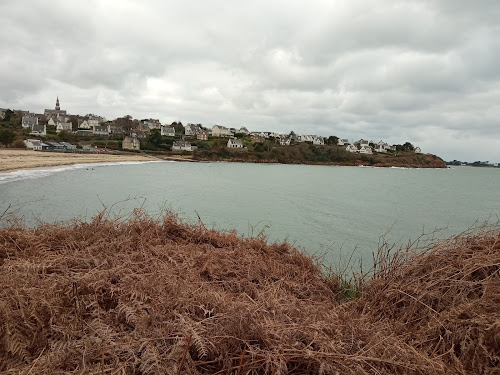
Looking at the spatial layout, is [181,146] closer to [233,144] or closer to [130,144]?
[130,144]

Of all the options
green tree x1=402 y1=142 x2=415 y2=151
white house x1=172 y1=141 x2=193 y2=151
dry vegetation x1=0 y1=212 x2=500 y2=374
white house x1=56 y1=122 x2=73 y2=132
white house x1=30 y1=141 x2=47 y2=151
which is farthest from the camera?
green tree x1=402 y1=142 x2=415 y2=151

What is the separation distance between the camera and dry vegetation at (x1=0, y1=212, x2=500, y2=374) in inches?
101

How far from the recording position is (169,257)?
5641mm

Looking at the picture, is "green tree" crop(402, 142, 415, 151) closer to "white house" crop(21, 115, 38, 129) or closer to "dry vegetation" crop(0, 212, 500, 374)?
"white house" crop(21, 115, 38, 129)

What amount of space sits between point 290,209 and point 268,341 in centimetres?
1968

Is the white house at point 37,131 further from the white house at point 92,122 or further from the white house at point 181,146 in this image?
the white house at point 181,146

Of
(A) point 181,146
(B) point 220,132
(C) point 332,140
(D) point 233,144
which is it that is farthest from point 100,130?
(C) point 332,140

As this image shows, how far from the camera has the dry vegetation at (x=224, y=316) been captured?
257 centimetres

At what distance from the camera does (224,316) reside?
3.21m

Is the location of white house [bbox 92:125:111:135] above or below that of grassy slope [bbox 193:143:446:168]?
above

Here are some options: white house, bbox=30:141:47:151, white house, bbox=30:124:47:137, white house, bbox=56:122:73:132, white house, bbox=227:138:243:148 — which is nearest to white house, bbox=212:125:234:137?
white house, bbox=227:138:243:148

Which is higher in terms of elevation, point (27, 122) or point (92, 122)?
point (92, 122)

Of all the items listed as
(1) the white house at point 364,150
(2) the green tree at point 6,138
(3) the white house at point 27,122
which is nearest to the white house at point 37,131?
(3) the white house at point 27,122

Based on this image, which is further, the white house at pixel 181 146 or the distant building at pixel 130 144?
the white house at pixel 181 146
